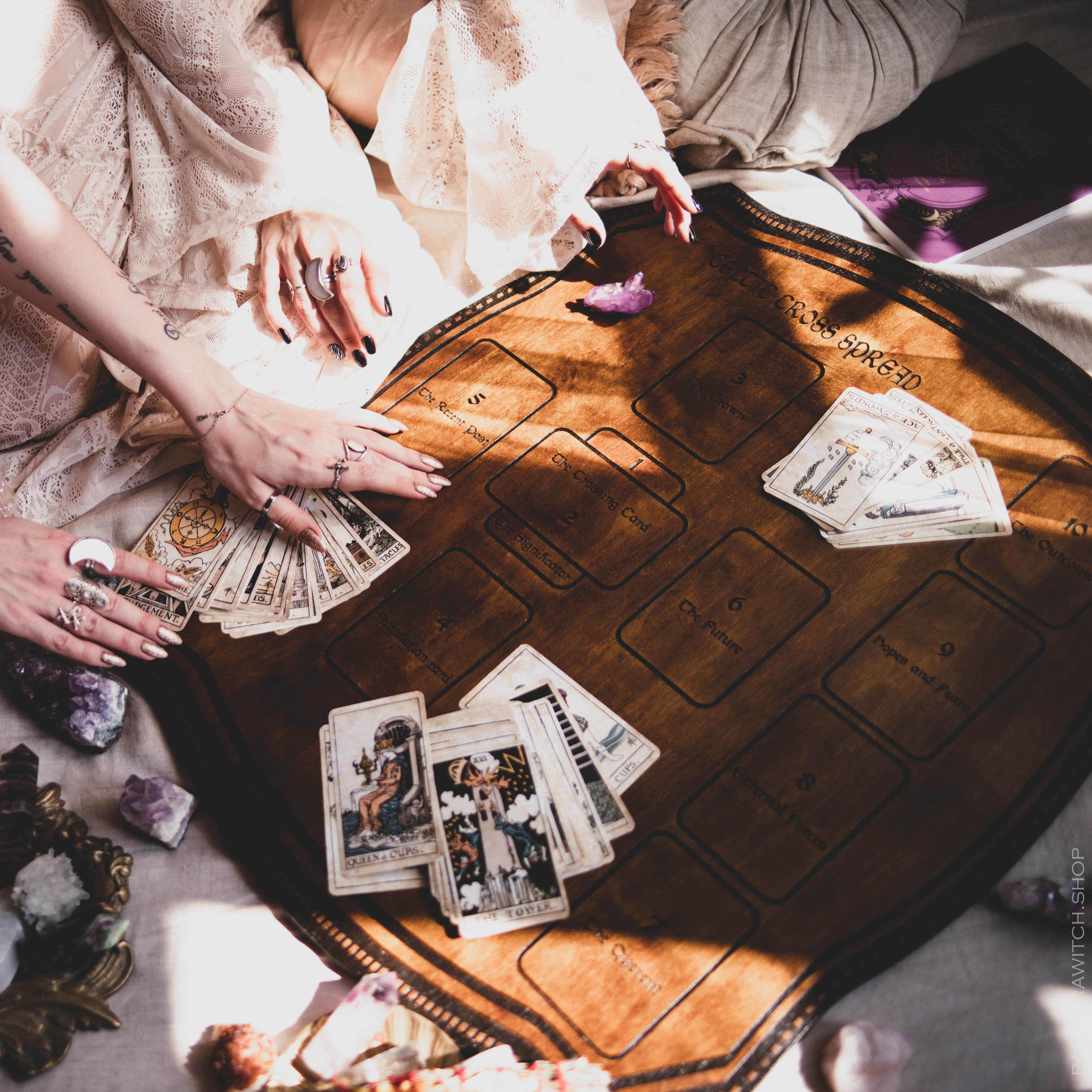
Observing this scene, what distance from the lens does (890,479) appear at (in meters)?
Answer: 1.47

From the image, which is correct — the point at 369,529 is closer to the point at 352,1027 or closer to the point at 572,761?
the point at 572,761

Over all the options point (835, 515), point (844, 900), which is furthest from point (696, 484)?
point (844, 900)

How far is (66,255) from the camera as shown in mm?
1280

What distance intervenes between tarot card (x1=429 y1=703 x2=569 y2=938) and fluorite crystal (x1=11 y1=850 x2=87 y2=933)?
53 centimetres

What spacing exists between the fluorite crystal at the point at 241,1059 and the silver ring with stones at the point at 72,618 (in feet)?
2.10

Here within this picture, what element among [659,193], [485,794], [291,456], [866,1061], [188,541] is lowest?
[866,1061]

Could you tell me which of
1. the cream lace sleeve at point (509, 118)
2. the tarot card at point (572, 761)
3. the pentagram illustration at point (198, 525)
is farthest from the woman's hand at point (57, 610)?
the cream lace sleeve at point (509, 118)

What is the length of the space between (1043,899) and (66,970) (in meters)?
1.38

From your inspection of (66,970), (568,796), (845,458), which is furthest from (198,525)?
(845,458)

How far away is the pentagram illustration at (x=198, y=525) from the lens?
1.47 meters

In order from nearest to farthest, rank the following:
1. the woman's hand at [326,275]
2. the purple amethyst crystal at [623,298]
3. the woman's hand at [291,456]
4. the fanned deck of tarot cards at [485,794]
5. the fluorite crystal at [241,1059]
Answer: the fluorite crystal at [241,1059]
the fanned deck of tarot cards at [485,794]
the woman's hand at [291,456]
the woman's hand at [326,275]
the purple amethyst crystal at [623,298]

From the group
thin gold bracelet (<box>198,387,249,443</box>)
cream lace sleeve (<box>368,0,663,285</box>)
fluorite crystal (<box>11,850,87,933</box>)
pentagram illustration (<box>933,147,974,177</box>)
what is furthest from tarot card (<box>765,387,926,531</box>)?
fluorite crystal (<box>11,850,87,933</box>)

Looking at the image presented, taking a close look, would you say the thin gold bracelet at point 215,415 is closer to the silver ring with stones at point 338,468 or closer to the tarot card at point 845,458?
the silver ring with stones at point 338,468

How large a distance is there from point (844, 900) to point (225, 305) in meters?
1.41
